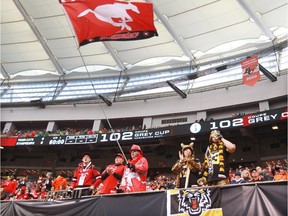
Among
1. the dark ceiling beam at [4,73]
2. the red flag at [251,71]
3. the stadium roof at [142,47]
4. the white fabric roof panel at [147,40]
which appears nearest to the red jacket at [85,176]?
the stadium roof at [142,47]

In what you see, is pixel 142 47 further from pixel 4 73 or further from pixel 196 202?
pixel 196 202

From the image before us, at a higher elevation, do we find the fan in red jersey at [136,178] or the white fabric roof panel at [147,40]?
the white fabric roof panel at [147,40]

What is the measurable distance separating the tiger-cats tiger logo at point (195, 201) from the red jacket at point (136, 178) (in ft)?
4.94

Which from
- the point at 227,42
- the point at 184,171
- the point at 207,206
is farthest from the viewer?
the point at 227,42

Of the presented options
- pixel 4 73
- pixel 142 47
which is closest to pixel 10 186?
pixel 142 47

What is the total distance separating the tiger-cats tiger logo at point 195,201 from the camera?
3.88 meters

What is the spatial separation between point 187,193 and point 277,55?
18.0 meters

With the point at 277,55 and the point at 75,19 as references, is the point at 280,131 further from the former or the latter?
the point at 75,19

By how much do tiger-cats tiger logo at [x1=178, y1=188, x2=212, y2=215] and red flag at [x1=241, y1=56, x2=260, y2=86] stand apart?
537 inches

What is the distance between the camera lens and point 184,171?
511cm

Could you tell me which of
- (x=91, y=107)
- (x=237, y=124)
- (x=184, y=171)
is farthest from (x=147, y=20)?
(x=91, y=107)

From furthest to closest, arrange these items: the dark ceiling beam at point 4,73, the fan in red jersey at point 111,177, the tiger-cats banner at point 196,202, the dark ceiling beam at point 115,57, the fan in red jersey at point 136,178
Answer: the dark ceiling beam at point 4,73 < the dark ceiling beam at point 115,57 < the fan in red jersey at point 111,177 < the fan in red jersey at point 136,178 < the tiger-cats banner at point 196,202

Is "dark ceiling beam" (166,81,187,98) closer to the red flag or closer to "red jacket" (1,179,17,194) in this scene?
the red flag

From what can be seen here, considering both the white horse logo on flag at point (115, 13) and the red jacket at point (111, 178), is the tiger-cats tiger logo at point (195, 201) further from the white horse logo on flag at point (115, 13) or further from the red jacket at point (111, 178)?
the white horse logo on flag at point (115, 13)
